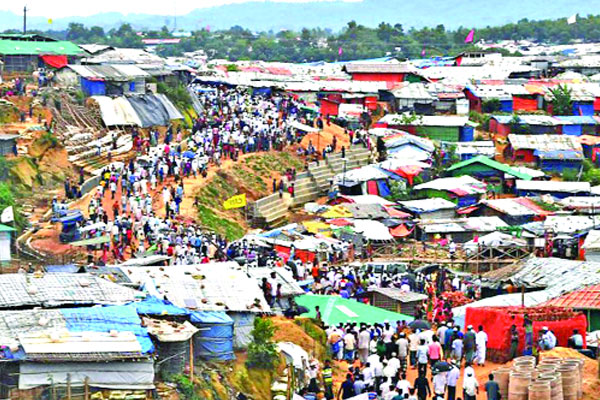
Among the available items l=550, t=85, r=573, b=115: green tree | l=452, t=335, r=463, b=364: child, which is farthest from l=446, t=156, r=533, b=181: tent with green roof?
l=452, t=335, r=463, b=364: child

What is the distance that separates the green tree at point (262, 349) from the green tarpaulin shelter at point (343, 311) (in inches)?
129

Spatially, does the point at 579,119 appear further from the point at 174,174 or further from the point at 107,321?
the point at 107,321

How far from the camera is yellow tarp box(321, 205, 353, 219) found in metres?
39.0

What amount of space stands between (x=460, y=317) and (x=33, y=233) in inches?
412

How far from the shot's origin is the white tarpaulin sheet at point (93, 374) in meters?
15.7

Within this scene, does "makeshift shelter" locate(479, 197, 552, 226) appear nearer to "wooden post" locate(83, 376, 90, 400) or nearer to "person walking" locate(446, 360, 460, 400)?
"person walking" locate(446, 360, 460, 400)

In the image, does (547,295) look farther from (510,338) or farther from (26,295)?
(26,295)

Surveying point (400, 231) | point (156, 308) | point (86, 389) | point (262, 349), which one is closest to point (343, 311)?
point (262, 349)

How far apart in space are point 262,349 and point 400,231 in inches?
768

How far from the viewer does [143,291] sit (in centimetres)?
1992

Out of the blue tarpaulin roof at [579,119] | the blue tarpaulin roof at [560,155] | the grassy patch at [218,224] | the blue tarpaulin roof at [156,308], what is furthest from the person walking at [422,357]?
the blue tarpaulin roof at [579,119]

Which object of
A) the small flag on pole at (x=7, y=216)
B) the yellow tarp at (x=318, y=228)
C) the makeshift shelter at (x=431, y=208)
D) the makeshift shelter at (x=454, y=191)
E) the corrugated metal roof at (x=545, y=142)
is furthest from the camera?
the corrugated metal roof at (x=545, y=142)

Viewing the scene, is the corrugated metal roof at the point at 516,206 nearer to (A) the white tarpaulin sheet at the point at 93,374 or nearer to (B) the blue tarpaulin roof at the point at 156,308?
(B) the blue tarpaulin roof at the point at 156,308

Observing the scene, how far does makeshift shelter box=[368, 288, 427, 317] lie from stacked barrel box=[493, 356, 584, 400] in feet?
23.4
